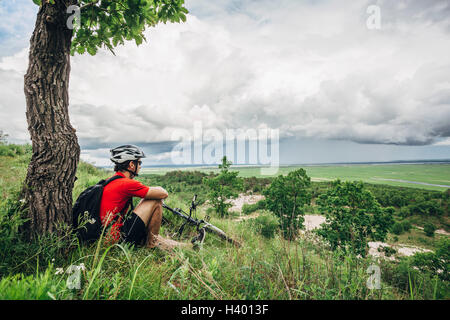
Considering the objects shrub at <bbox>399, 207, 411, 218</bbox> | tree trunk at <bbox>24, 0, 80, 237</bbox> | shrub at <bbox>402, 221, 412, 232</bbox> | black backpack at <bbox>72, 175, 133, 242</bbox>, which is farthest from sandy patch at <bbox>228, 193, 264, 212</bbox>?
shrub at <bbox>399, 207, 411, 218</bbox>

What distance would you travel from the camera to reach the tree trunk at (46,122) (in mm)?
2494

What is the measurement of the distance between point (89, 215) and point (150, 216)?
0.93 metres

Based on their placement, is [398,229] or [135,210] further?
[398,229]

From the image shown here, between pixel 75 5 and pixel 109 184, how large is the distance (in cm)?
287

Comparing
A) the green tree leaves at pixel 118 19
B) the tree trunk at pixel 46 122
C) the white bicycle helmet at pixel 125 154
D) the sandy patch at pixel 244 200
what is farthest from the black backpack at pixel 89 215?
the sandy patch at pixel 244 200

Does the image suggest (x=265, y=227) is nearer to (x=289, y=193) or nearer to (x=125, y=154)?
(x=289, y=193)

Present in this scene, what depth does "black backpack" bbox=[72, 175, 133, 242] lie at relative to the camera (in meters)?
2.71

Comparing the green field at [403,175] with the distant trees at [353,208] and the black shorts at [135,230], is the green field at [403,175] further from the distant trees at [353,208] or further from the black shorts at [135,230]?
the black shorts at [135,230]

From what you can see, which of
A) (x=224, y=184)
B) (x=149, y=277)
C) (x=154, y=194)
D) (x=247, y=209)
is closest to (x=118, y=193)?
(x=154, y=194)

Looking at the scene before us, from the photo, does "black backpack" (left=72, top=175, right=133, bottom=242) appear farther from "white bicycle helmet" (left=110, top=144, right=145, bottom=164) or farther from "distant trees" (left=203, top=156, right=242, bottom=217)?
"distant trees" (left=203, top=156, right=242, bottom=217)

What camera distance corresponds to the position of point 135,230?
3.04 m

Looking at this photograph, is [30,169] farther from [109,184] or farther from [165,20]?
[165,20]

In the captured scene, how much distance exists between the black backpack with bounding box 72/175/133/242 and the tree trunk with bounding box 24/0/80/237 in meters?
0.26

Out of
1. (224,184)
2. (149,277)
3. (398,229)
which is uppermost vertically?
(149,277)
